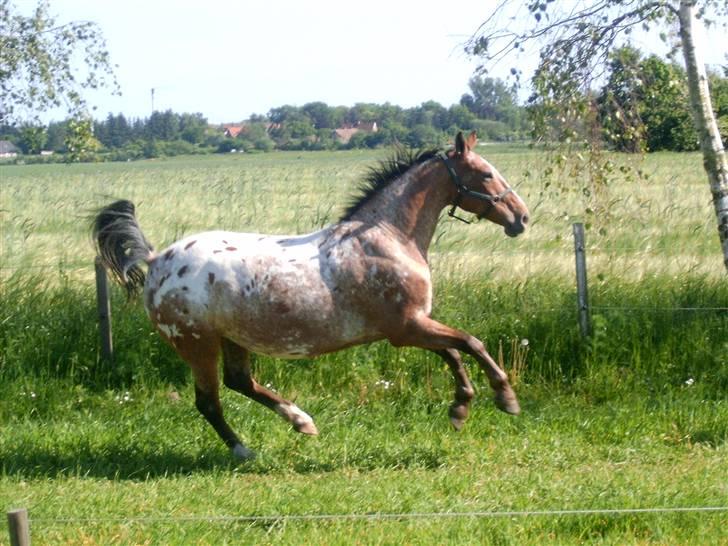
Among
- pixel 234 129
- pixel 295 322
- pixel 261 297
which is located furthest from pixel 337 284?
pixel 234 129

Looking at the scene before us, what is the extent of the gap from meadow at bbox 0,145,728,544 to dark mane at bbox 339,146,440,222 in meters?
0.37

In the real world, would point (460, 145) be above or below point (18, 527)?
above

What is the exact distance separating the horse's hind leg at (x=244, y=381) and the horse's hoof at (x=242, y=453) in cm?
36

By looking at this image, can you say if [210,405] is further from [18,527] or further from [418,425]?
[18,527]

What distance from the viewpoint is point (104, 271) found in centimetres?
1020

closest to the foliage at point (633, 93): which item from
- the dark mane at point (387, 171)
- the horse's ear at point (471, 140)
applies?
the horse's ear at point (471, 140)

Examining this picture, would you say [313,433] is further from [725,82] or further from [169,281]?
[725,82]

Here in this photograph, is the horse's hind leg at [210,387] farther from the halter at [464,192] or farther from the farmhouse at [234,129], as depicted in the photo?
the farmhouse at [234,129]

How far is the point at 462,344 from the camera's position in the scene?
774 centimetres

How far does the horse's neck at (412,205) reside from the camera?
318 inches

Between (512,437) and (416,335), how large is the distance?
1.29 meters

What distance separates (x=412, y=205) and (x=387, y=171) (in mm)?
366

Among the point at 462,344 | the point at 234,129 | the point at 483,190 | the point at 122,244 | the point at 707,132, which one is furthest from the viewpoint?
the point at 234,129

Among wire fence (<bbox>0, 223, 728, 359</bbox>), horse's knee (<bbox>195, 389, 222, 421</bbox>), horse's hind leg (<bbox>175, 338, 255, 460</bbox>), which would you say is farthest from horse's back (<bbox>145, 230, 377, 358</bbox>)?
wire fence (<bbox>0, 223, 728, 359</bbox>)
